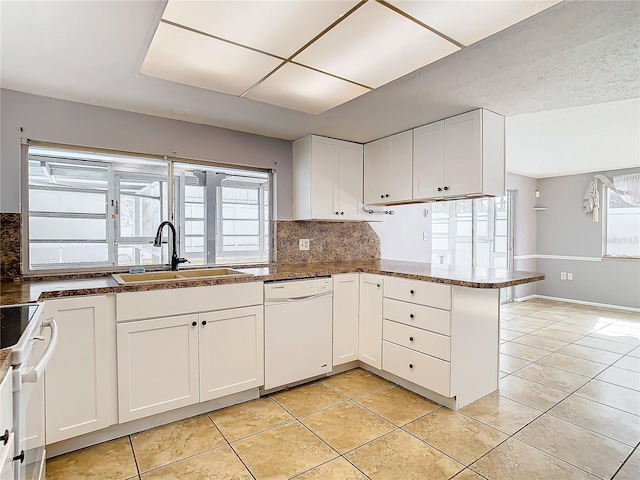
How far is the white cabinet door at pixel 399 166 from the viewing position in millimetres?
3104

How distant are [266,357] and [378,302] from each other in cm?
100

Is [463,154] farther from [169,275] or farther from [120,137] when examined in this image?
[120,137]

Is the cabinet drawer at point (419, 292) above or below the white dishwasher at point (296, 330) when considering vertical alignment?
above

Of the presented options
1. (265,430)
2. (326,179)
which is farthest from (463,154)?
(265,430)

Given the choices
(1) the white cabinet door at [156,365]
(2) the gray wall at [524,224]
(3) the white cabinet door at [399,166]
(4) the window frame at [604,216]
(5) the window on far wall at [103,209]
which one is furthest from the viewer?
(2) the gray wall at [524,224]

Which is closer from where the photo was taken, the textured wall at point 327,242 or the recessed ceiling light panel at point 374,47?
the recessed ceiling light panel at point 374,47

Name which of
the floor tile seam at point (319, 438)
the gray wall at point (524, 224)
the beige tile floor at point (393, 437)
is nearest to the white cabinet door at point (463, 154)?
the beige tile floor at point (393, 437)

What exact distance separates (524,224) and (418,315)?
15.2ft

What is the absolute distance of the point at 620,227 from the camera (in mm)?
5492

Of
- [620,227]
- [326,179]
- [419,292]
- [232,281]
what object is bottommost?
[419,292]

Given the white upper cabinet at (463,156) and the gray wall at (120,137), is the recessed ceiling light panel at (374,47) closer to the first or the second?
the white upper cabinet at (463,156)

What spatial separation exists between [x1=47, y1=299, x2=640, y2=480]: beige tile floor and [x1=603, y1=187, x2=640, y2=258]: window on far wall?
11.0 ft

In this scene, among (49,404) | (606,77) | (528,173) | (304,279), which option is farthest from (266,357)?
(528,173)

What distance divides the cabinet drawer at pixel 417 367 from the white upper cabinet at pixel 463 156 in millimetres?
1261
